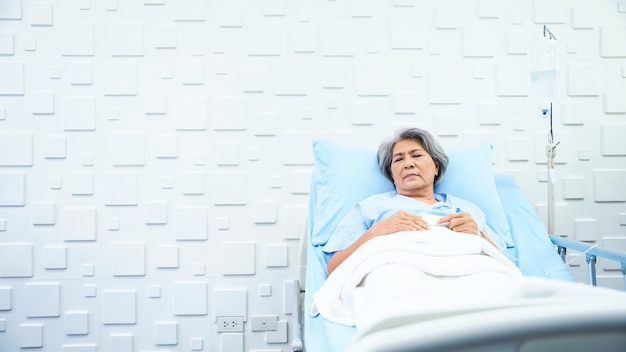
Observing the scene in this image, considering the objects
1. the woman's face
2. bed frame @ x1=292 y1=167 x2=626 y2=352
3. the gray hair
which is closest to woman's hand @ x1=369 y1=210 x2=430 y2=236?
the woman's face

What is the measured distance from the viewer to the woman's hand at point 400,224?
1726 millimetres

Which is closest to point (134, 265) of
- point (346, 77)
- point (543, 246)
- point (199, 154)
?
point (199, 154)

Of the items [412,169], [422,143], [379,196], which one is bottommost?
[379,196]

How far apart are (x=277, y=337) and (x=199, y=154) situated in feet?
3.01

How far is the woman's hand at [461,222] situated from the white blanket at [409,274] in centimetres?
9

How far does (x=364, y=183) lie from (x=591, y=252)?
843 millimetres

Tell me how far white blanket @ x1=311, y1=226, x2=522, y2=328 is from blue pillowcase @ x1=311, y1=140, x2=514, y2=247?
44 centimetres

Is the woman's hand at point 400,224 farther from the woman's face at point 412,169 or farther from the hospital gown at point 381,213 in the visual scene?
the woman's face at point 412,169

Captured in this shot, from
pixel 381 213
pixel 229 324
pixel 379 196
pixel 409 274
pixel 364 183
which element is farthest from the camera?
pixel 229 324

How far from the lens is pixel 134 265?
2.44 m

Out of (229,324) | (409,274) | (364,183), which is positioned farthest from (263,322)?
(409,274)

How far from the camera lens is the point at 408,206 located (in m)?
1.95

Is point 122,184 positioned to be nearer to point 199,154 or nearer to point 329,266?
point 199,154

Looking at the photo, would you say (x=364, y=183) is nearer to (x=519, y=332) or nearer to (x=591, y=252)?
(x=591, y=252)
